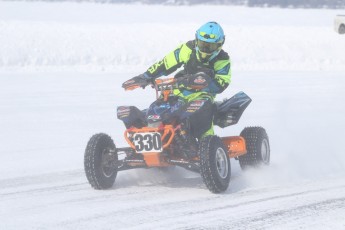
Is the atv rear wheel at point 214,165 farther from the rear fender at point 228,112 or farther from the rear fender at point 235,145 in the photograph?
the rear fender at point 228,112

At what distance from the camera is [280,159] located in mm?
9703

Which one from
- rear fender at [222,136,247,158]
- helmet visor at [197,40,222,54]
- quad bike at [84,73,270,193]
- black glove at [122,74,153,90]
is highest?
helmet visor at [197,40,222,54]

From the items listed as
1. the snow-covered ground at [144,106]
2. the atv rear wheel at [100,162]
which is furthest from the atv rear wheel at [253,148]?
the atv rear wheel at [100,162]

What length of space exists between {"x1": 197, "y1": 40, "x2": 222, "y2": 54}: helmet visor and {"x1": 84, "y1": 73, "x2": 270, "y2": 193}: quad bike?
530mm

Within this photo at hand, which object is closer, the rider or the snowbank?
the rider

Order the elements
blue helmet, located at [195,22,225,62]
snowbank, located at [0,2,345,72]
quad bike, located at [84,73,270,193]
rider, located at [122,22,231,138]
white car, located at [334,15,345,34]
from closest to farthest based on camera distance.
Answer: quad bike, located at [84,73,270,193]
rider, located at [122,22,231,138]
blue helmet, located at [195,22,225,62]
snowbank, located at [0,2,345,72]
white car, located at [334,15,345,34]

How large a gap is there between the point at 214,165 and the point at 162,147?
581 millimetres

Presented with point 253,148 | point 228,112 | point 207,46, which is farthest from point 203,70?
point 253,148

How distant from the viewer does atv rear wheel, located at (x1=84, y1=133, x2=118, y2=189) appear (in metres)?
7.54

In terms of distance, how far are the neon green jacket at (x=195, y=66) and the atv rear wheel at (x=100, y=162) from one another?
1138 millimetres

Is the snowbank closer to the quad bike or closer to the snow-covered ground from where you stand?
the snow-covered ground

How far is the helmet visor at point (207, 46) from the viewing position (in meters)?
8.08

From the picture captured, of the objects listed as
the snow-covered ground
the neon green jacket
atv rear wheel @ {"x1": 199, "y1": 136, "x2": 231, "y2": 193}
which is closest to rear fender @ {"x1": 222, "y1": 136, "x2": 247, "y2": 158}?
the snow-covered ground

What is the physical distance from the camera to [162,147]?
24.2 ft
